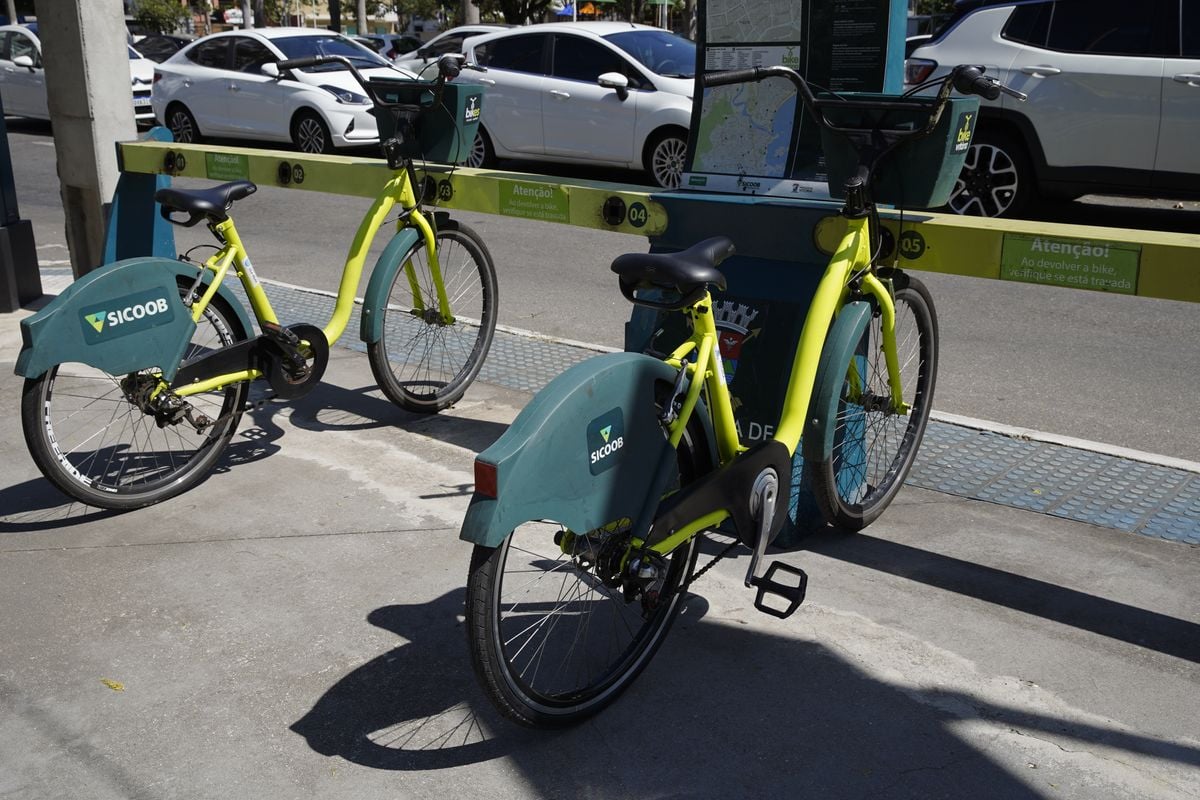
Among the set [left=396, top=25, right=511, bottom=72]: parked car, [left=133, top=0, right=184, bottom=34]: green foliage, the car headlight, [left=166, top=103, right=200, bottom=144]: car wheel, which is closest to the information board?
[left=396, top=25, right=511, bottom=72]: parked car

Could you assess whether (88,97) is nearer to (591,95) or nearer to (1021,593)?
(1021,593)

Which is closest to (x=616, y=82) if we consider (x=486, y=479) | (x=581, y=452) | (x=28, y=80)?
(x=581, y=452)

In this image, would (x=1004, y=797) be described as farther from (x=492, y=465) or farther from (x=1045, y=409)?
(x=1045, y=409)

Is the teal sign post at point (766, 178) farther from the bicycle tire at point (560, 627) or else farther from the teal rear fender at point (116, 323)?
the teal rear fender at point (116, 323)

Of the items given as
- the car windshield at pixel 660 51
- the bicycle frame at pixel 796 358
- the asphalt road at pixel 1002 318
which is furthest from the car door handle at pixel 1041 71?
the bicycle frame at pixel 796 358

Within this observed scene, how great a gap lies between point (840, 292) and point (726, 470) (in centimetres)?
77

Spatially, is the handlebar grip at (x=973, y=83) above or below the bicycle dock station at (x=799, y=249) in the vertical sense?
above

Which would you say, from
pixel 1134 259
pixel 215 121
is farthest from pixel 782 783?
pixel 215 121

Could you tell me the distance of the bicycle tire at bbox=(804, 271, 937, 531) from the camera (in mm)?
4148

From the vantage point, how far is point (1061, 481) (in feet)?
16.2

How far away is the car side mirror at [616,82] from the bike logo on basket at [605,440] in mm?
Answer: 9405

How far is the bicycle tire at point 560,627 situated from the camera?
291 cm

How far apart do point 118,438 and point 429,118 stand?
1.87 meters

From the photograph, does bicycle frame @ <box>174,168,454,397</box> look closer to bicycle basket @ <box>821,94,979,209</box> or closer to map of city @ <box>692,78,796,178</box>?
map of city @ <box>692,78,796,178</box>
